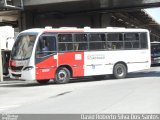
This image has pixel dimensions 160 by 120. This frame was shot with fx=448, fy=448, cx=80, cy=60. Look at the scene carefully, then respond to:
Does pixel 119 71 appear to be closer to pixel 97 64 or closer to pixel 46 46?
pixel 97 64

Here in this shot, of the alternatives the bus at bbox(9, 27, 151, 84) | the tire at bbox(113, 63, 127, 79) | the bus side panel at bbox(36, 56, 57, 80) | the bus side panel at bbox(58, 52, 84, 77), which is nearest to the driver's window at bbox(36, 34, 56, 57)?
the bus at bbox(9, 27, 151, 84)

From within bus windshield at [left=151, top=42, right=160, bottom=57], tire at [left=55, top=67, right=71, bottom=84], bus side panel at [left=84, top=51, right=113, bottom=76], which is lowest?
tire at [left=55, top=67, right=71, bottom=84]

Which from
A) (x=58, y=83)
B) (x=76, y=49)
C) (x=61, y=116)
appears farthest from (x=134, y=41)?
(x=61, y=116)

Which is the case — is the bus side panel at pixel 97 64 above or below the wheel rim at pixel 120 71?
above

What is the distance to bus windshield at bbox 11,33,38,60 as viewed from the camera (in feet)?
71.1

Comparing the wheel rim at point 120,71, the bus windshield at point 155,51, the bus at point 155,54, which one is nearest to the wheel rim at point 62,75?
the wheel rim at point 120,71

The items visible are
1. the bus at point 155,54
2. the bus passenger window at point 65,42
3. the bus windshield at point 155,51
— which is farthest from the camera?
the bus windshield at point 155,51

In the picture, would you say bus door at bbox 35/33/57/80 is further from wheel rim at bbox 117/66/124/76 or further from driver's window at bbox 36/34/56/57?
wheel rim at bbox 117/66/124/76

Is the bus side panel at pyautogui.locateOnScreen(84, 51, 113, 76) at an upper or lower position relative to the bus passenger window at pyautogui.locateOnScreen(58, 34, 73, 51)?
lower

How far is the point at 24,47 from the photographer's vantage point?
22000 millimetres

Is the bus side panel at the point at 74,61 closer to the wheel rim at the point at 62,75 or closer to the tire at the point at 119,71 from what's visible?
the wheel rim at the point at 62,75

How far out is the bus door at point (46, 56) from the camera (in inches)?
851

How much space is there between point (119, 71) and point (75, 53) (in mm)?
3141

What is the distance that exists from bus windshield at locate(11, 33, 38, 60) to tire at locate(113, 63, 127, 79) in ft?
17.3
